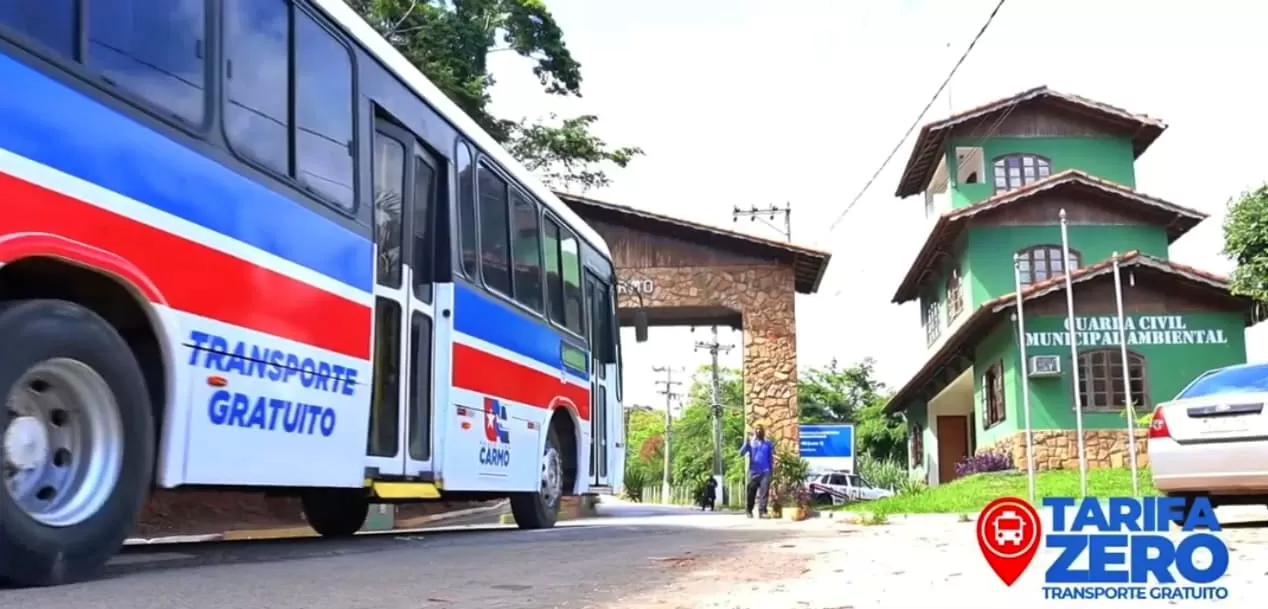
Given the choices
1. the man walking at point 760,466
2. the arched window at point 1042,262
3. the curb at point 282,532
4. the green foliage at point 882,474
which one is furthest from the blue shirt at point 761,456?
the green foliage at point 882,474

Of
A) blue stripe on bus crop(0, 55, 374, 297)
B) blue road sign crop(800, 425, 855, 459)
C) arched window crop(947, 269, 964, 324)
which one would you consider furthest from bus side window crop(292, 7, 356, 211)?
blue road sign crop(800, 425, 855, 459)

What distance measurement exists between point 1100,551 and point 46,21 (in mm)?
4485

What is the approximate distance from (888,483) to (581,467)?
27883 millimetres

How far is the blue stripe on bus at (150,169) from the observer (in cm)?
425

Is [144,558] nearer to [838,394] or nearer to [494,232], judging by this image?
[494,232]

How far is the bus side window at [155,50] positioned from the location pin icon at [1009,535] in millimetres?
3837

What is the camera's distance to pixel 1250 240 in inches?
783

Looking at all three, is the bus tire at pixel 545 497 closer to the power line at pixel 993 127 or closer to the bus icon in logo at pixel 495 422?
the bus icon in logo at pixel 495 422

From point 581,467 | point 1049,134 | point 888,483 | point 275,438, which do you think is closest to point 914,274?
point 1049,134

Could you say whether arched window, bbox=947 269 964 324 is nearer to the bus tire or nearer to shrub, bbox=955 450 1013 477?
shrub, bbox=955 450 1013 477

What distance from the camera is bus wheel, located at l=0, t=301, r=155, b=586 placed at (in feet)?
14.0

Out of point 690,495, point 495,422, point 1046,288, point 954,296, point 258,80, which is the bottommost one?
point 690,495

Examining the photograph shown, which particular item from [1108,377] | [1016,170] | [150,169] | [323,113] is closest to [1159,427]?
[323,113]

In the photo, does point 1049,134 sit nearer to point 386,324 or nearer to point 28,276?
point 386,324
